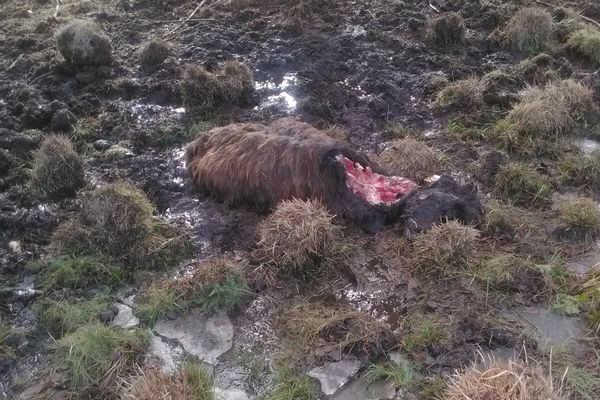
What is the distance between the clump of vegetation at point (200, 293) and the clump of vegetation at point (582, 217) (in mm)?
2768

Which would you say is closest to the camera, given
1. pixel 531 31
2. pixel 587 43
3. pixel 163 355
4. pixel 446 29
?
pixel 163 355

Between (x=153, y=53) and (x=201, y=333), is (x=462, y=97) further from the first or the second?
(x=201, y=333)

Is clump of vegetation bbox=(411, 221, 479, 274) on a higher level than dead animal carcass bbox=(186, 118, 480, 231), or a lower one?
lower

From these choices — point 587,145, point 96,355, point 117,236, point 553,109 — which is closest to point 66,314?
point 96,355

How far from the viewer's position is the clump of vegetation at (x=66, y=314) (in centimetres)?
433

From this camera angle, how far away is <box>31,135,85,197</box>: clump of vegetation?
17.9 ft

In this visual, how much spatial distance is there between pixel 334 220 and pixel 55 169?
8.41ft

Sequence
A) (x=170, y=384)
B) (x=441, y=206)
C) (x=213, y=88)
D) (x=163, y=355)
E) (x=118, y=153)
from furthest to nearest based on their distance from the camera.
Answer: (x=213, y=88), (x=118, y=153), (x=441, y=206), (x=163, y=355), (x=170, y=384)

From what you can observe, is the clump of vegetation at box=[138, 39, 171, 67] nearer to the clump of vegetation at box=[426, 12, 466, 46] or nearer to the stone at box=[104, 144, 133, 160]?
the stone at box=[104, 144, 133, 160]

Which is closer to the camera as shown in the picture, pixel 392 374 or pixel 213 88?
pixel 392 374

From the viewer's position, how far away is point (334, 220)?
514cm

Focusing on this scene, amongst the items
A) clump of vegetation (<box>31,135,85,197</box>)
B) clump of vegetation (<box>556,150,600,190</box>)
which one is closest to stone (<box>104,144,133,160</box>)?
clump of vegetation (<box>31,135,85,197</box>)

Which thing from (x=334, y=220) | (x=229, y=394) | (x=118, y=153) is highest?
(x=118, y=153)

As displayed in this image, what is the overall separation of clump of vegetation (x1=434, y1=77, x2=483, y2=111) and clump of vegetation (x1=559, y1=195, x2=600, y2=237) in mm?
1821
